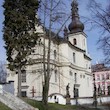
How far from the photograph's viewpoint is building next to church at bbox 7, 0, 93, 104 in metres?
47.5

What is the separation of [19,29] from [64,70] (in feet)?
82.5

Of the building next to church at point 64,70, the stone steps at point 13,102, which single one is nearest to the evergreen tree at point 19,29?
the stone steps at point 13,102

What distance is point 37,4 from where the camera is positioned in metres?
28.3

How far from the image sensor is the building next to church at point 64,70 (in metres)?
47.5

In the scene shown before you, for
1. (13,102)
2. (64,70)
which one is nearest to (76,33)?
(64,70)

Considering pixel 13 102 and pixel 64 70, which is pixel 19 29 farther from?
pixel 64 70

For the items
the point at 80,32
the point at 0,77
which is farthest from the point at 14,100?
the point at 0,77

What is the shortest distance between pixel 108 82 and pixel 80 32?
29767 mm

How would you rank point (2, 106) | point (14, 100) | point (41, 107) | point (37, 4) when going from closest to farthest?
point (2, 106)
point (14, 100)
point (41, 107)
point (37, 4)

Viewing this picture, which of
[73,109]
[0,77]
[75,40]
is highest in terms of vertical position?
[75,40]

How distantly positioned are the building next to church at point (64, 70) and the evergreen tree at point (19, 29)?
9129mm

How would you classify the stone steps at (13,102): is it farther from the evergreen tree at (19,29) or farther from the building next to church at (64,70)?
the building next to church at (64,70)

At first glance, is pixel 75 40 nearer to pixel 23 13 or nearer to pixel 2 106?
pixel 23 13

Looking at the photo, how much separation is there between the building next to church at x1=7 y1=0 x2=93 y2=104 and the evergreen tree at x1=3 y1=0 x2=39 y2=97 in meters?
9.13
